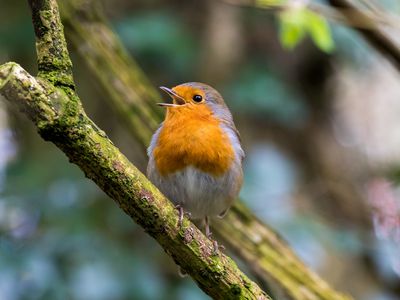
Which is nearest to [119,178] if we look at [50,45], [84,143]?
[84,143]

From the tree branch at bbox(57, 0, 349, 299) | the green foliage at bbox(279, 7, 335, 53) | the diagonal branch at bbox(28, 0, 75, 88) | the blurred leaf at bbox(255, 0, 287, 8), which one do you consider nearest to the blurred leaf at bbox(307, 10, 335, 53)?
the green foliage at bbox(279, 7, 335, 53)

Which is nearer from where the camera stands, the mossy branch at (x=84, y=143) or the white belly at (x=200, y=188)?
the mossy branch at (x=84, y=143)

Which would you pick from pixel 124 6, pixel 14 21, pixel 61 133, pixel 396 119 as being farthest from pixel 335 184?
pixel 61 133

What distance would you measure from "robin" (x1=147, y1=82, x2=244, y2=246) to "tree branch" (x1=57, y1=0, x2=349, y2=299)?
6.3 inches

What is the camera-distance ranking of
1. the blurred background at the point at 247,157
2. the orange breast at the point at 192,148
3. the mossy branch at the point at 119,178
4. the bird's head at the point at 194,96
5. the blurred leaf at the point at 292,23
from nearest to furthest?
the mossy branch at the point at 119,178
the blurred leaf at the point at 292,23
the orange breast at the point at 192,148
the blurred background at the point at 247,157
the bird's head at the point at 194,96

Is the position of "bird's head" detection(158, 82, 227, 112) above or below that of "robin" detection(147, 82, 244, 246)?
above

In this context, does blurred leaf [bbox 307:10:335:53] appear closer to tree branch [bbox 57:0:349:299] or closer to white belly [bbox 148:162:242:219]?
white belly [bbox 148:162:242:219]

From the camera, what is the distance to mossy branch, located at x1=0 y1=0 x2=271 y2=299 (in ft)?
5.98

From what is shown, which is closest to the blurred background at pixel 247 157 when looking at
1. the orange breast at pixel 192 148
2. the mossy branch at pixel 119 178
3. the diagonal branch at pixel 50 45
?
the orange breast at pixel 192 148

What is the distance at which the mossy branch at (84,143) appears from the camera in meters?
1.82

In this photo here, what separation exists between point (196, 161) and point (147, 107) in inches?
23.2

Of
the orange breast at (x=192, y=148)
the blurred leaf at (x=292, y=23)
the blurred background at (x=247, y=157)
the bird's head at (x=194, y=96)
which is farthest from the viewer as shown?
the bird's head at (x=194, y=96)

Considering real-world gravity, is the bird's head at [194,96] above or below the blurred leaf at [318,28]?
below

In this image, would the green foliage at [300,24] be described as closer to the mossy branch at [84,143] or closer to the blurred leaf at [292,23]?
the blurred leaf at [292,23]
